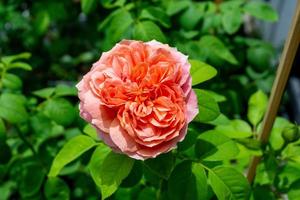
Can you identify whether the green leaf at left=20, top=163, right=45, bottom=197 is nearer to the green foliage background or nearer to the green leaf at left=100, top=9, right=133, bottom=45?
the green foliage background

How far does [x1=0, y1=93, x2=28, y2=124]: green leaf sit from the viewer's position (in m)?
0.97

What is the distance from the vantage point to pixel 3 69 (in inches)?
43.1

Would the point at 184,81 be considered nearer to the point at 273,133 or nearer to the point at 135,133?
the point at 135,133

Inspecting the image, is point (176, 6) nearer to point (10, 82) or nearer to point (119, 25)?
point (119, 25)

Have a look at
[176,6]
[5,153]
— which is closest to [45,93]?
[5,153]

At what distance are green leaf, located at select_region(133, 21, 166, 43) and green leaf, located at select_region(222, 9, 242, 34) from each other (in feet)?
0.82

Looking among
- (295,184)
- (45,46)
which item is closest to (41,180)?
(295,184)

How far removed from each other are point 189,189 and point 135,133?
0.54 ft

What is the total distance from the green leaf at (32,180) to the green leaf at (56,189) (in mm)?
20

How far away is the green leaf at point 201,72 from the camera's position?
0.78 metres

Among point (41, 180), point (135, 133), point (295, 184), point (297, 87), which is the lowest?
point (297, 87)

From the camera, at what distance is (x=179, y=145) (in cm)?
78

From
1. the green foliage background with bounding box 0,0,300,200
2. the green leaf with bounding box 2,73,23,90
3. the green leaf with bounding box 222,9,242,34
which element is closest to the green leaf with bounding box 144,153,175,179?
the green foliage background with bounding box 0,0,300,200

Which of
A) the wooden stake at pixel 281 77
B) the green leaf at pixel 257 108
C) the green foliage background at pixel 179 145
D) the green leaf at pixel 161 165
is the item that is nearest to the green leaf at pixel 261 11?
the green foliage background at pixel 179 145
